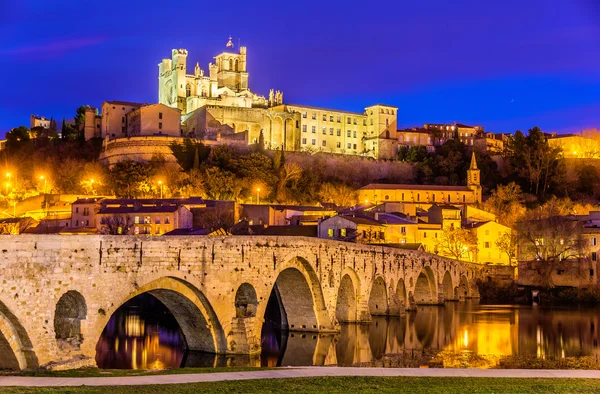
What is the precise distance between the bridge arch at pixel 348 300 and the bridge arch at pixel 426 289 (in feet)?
62.9

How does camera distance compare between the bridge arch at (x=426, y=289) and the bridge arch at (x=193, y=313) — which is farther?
the bridge arch at (x=426, y=289)

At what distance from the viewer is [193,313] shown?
29.8m

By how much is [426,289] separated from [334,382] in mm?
48636

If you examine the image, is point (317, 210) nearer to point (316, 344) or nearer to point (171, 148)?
point (171, 148)

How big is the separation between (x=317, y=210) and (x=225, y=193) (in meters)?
12.2

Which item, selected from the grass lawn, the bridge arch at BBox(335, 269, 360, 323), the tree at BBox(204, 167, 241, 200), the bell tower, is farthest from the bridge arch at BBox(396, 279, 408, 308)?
the bell tower

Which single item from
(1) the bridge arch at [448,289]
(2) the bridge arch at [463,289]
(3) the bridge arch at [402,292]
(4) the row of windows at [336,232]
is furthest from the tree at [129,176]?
(3) the bridge arch at [402,292]

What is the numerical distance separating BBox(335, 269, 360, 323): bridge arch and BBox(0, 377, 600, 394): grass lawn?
25.6m

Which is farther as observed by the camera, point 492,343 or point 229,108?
point 229,108

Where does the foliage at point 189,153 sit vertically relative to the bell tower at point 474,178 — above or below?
above

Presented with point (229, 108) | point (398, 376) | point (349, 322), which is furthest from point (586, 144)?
point (398, 376)

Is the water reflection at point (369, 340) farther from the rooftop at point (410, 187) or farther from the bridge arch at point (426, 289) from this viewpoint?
the rooftop at point (410, 187)

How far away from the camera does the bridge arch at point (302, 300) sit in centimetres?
3881

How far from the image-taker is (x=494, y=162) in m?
123
